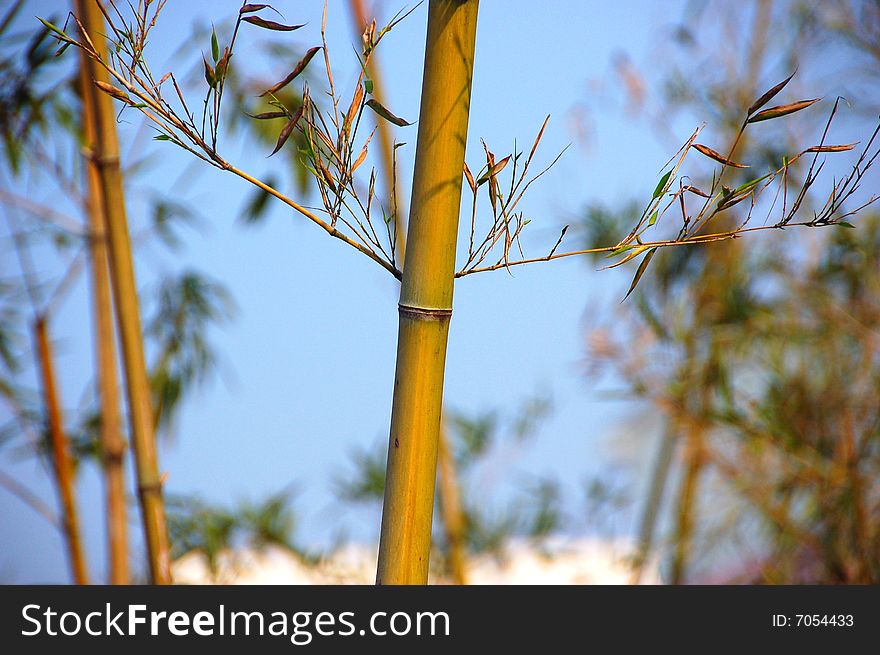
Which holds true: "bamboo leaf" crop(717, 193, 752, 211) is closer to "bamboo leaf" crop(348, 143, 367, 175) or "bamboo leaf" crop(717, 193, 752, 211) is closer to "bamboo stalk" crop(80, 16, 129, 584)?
"bamboo leaf" crop(348, 143, 367, 175)

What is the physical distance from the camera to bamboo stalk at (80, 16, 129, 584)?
1.24m

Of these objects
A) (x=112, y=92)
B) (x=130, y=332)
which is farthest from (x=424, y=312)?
(x=130, y=332)

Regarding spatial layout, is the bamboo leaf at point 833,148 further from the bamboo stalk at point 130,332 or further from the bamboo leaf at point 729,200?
the bamboo stalk at point 130,332

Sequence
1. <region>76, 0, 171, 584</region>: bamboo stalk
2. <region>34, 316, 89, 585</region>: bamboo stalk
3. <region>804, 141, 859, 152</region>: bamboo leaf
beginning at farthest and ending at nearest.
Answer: <region>34, 316, 89, 585</region>: bamboo stalk
<region>76, 0, 171, 584</region>: bamboo stalk
<region>804, 141, 859, 152</region>: bamboo leaf

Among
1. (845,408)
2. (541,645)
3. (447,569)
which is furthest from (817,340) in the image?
(541,645)

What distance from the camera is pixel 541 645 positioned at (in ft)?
2.24

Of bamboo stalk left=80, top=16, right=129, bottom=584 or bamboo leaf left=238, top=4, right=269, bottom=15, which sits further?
bamboo stalk left=80, top=16, right=129, bottom=584

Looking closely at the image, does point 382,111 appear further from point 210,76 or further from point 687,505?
point 687,505

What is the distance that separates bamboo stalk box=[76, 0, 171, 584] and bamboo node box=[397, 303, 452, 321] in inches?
16.3

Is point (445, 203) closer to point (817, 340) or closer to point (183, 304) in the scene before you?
point (183, 304)

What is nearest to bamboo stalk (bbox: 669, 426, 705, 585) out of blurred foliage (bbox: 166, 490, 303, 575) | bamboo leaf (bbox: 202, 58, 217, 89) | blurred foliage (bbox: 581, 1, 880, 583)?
blurred foliage (bbox: 581, 1, 880, 583)

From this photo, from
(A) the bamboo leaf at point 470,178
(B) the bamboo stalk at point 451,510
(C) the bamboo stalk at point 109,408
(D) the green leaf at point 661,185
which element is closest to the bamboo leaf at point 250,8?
(A) the bamboo leaf at point 470,178

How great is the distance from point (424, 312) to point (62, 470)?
1.14 m

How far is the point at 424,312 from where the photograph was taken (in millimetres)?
562
